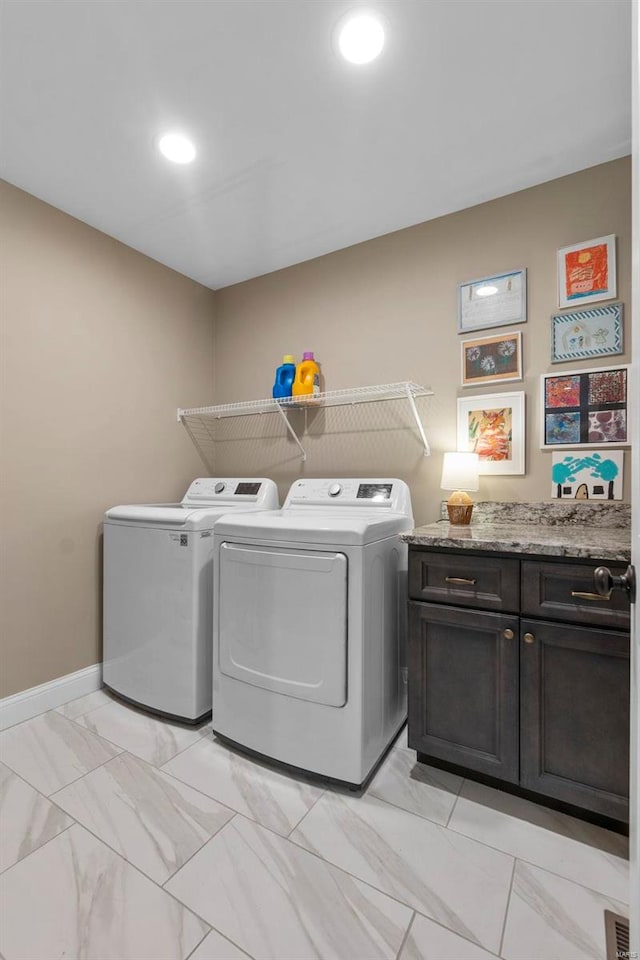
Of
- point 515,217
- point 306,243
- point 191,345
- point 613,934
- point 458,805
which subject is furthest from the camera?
point 191,345

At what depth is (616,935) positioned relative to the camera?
106cm

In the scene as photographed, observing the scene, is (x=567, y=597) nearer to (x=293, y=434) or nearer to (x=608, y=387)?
(x=608, y=387)

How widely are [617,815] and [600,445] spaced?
4.15ft

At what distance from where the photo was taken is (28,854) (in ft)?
4.22

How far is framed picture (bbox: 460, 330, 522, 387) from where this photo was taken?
201 centimetres

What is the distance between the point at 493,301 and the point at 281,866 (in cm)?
227

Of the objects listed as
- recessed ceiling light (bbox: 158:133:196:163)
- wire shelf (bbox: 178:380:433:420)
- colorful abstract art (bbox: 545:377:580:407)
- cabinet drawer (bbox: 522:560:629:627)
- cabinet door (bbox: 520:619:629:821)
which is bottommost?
cabinet door (bbox: 520:619:629:821)

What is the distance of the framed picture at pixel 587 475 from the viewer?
179cm

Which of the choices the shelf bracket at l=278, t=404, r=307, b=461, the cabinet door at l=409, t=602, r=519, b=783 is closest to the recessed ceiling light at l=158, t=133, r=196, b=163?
the shelf bracket at l=278, t=404, r=307, b=461

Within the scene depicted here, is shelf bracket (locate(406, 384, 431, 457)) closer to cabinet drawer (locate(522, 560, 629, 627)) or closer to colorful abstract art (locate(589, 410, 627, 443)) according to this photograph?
colorful abstract art (locate(589, 410, 627, 443))

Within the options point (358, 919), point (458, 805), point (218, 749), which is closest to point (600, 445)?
point (458, 805)

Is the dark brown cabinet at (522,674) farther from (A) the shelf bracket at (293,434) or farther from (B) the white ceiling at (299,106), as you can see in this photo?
(B) the white ceiling at (299,106)

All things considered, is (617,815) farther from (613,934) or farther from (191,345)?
(191,345)

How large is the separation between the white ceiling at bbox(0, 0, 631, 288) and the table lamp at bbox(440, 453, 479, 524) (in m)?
1.23
